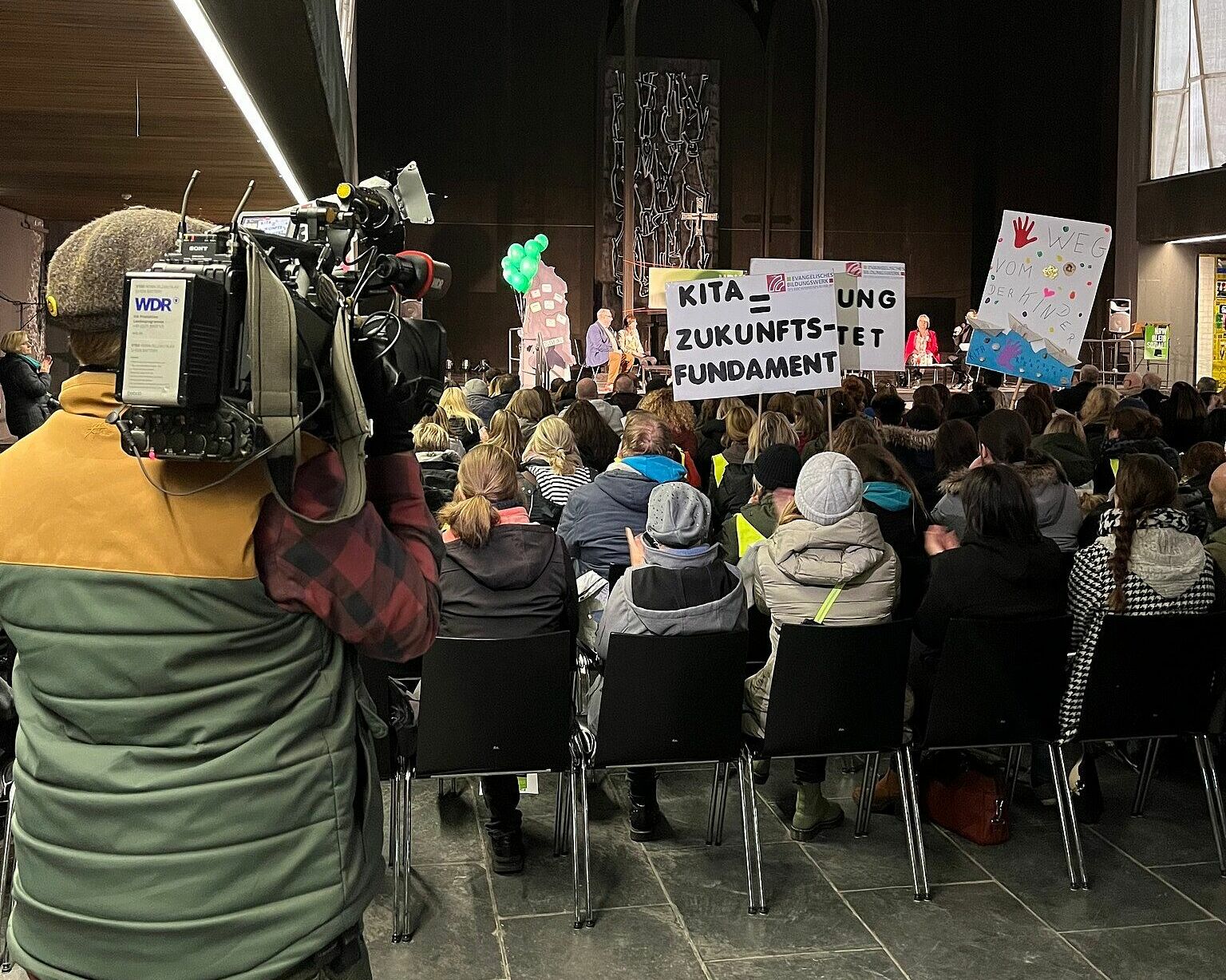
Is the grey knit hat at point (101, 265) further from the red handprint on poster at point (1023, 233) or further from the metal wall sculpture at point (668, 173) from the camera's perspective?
the metal wall sculpture at point (668, 173)

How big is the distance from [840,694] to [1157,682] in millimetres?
969

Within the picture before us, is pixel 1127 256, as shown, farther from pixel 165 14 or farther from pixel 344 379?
pixel 344 379

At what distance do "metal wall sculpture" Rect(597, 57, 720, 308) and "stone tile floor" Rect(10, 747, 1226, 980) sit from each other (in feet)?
50.9

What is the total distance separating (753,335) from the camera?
627cm

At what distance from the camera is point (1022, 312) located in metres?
7.62

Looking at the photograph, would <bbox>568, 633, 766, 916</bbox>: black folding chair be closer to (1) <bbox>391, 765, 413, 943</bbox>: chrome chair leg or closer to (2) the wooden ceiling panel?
(1) <bbox>391, 765, 413, 943</bbox>: chrome chair leg

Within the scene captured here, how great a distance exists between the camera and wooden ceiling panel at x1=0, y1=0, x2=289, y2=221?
4.93 metres

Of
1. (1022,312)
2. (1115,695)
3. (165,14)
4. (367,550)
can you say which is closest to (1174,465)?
(1022,312)

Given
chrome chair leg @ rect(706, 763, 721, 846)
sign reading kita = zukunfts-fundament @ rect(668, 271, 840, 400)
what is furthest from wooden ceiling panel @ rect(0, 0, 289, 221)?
chrome chair leg @ rect(706, 763, 721, 846)

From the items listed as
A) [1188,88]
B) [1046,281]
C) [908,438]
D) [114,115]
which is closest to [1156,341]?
[1188,88]

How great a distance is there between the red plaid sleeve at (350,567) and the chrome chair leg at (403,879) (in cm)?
186

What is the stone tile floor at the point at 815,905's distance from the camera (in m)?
3.24

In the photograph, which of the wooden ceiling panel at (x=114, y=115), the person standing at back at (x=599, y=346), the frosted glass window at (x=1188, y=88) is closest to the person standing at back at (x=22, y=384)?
the wooden ceiling panel at (x=114, y=115)

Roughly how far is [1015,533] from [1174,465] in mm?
2442
